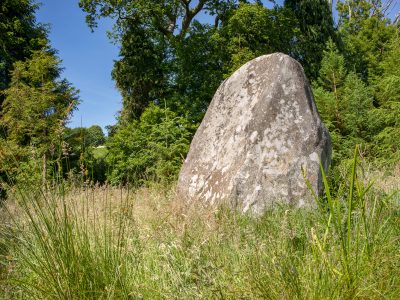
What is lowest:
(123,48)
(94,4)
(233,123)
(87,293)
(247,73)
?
(87,293)

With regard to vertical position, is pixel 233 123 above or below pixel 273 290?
above

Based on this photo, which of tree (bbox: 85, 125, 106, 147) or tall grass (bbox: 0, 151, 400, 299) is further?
tree (bbox: 85, 125, 106, 147)

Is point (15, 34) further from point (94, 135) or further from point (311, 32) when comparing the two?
point (94, 135)

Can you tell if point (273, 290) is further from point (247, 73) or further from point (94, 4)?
point (94, 4)

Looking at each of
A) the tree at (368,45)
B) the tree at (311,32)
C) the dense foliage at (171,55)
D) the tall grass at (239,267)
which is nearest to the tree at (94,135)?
the tall grass at (239,267)

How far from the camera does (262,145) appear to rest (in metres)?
4.67

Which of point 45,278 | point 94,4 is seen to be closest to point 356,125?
point 45,278

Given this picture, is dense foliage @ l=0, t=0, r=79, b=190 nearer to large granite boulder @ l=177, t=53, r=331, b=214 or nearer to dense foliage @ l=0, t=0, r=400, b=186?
dense foliage @ l=0, t=0, r=400, b=186

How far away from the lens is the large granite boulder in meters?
4.45

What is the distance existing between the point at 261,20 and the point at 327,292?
1513cm

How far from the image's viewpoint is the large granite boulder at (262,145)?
4.45 meters

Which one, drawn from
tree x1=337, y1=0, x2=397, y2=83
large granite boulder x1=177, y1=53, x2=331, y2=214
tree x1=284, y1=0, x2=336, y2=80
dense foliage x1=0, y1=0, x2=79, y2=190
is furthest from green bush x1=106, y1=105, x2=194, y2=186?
tree x1=337, y1=0, x2=397, y2=83

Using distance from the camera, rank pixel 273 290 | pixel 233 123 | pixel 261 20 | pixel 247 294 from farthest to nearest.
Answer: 1. pixel 261 20
2. pixel 233 123
3. pixel 247 294
4. pixel 273 290

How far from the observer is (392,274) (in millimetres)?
1974
